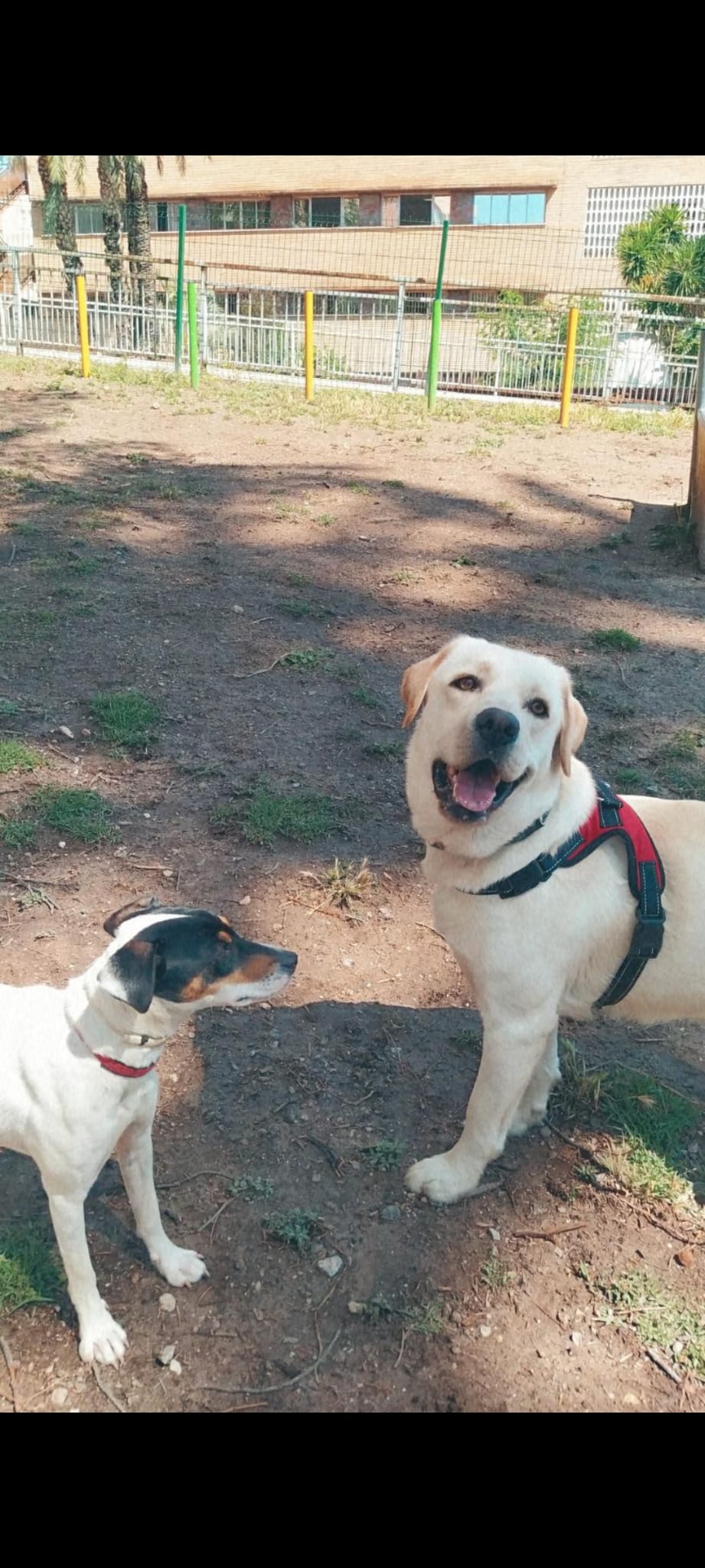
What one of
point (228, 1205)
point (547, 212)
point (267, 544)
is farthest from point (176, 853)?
point (547, 212)

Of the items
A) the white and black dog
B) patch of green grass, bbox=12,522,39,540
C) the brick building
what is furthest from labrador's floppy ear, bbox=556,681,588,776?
the brick building

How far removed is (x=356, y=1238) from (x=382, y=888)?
173 centimetres

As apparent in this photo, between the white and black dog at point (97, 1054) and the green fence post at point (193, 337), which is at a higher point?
the green fence post at point (193, 337)

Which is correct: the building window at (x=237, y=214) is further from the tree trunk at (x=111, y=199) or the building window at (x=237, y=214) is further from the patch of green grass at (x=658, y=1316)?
the patch of green grass at (x=658, y=1316)

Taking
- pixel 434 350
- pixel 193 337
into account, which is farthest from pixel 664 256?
pixel 193 337

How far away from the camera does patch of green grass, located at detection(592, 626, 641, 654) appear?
23.6 feet

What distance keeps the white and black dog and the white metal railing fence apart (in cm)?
1785

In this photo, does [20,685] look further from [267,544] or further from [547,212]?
[547,212]

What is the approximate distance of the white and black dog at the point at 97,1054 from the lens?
2.44 metres

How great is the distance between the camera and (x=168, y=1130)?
10.6ft

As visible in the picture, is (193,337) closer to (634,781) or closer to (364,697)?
(364,697)

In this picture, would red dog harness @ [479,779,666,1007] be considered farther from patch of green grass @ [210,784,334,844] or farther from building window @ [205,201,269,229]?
building window @ [205,201,269,229]

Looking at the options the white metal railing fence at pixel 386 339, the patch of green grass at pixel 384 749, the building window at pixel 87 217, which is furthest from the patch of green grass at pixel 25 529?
the building window at pixel 87 217

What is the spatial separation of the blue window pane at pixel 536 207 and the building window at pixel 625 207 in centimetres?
150
